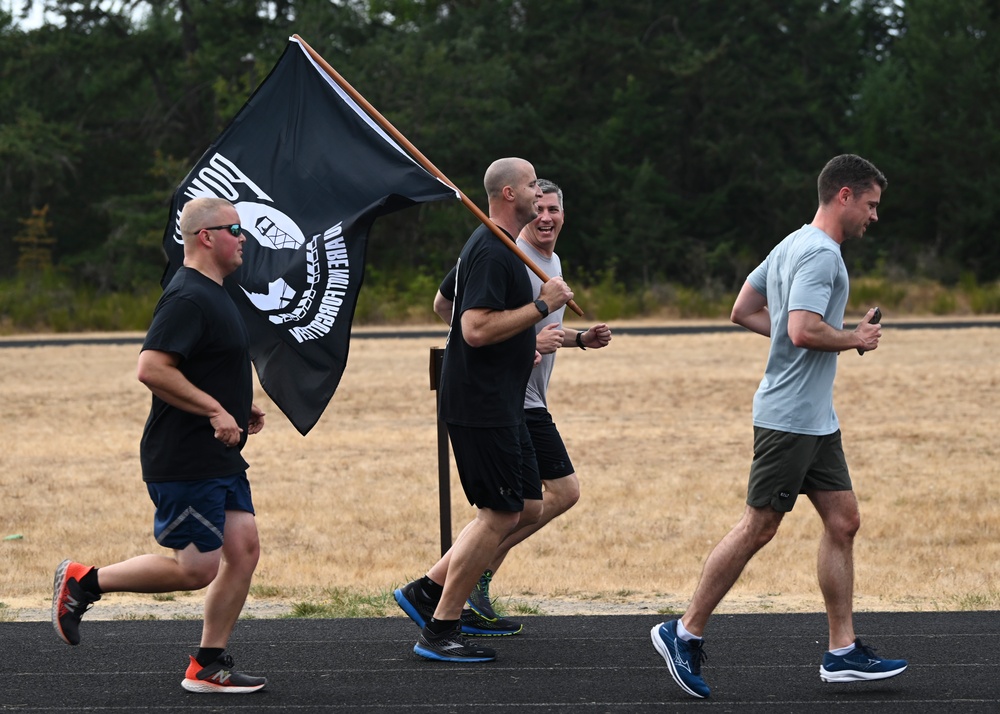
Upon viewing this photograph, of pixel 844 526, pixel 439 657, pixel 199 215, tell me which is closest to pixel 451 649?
pixel 439 657

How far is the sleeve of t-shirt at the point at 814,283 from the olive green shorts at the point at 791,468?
459 millimetres

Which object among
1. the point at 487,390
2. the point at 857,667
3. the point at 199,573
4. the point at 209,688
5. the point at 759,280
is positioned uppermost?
the point at 759,280

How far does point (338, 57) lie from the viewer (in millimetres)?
40031

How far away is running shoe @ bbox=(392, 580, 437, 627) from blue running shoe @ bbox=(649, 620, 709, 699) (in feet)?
3.96

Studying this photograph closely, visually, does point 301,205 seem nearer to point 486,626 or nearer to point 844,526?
point 486,626

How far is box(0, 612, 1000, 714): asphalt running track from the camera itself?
4.88 metres

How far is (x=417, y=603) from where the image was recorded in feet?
19.1

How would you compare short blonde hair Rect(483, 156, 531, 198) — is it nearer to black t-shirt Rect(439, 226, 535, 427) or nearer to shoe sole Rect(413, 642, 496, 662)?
black t-shirt Rect(439, 226, 535, 427)

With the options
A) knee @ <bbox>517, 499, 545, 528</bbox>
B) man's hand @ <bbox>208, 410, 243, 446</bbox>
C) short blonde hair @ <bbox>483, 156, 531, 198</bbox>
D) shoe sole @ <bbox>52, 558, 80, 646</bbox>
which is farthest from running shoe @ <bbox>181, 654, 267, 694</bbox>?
short blonde hair @ <bbox>483, 156, 531, 198</bbox>

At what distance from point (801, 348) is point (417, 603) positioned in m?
1.98


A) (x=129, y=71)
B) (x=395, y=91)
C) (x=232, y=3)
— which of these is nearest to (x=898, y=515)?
(x=395, y=91)

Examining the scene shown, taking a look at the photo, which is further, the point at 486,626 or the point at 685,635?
the point at 486,626

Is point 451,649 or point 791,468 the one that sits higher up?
point 791,468

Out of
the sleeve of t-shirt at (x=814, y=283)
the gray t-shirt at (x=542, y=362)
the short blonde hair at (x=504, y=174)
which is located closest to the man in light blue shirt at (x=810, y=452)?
the sleeve of t-shirt at (x=814, y=283)
